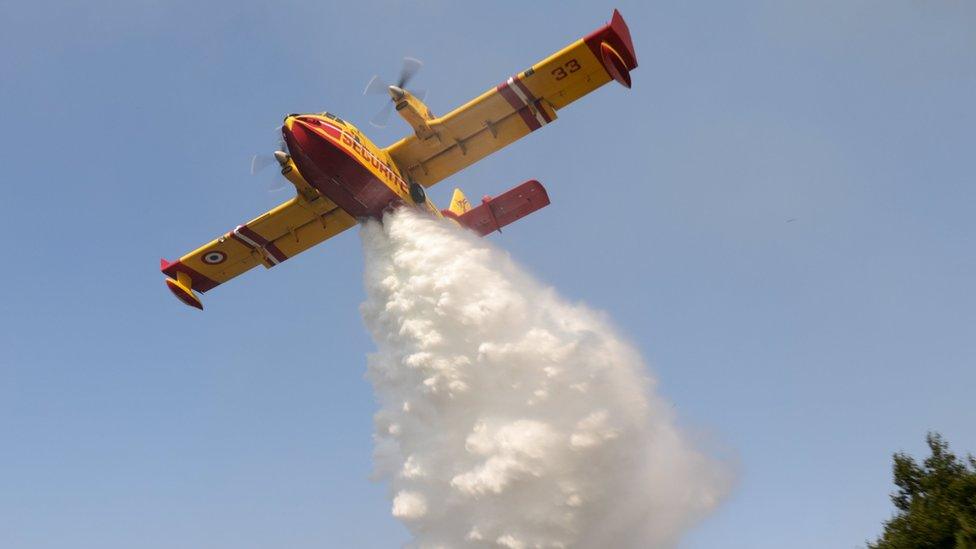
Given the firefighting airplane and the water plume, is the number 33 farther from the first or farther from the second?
→ the water plume

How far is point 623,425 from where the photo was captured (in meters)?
21.0

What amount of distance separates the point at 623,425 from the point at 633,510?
222cm

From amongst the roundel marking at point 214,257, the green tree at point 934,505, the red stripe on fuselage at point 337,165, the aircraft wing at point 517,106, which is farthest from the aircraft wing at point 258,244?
the green tree at point 934,505

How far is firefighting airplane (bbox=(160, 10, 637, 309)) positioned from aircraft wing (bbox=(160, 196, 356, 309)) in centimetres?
3

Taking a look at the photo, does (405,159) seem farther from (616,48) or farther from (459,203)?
(616,48)

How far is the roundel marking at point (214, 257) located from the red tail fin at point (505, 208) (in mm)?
8091

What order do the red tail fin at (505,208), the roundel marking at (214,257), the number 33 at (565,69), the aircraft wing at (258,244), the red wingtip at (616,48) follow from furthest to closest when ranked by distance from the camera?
the roundel marking at (214,257)
the aircraft wing at (258,244)
the red tail fin at (505,208)
the number 33 at (565,69)
the red wingtip at (616,48)

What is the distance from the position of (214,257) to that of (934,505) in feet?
71.9

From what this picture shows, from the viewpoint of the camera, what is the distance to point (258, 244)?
26469 millimetres

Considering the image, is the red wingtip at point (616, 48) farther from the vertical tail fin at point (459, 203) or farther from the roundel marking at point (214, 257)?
the roundel marking at point (214, 257)

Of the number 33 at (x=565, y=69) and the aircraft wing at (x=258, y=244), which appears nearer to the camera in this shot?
the number 33 at (x=565, y=69)

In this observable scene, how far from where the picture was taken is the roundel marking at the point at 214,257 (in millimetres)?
26766

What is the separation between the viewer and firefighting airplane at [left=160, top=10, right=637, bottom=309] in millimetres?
21469

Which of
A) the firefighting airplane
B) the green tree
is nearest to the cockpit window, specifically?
the firefighting airplane
